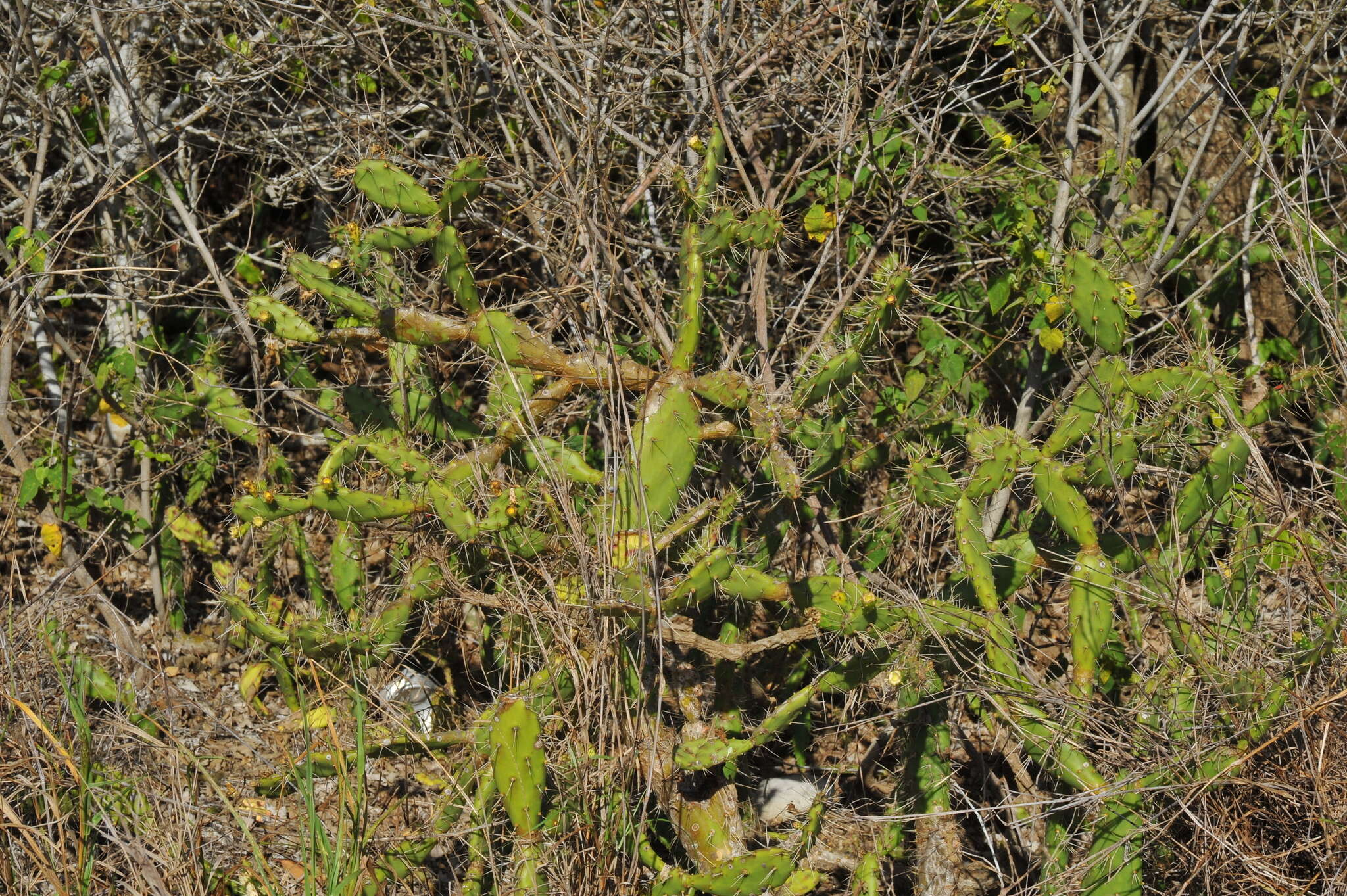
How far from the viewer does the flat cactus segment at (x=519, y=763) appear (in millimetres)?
2367

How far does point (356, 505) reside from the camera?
276cm

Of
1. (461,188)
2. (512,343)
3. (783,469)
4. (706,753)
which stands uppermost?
(461,188)

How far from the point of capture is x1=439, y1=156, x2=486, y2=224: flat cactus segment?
2.69 metres

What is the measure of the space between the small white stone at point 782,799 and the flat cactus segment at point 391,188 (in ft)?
5.71

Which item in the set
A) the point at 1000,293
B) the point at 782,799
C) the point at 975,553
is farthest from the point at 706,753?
the point at 1000,293

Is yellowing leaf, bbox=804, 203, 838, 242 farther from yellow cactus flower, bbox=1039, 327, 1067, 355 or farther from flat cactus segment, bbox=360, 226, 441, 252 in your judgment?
flat cactus segment, bbox=360, 226, 441, 252

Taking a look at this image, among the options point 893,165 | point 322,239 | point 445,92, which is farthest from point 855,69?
point 322,239

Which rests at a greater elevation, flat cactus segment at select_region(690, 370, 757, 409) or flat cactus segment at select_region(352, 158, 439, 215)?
flat cactus segment at select_region(352, 158, 439, 215)

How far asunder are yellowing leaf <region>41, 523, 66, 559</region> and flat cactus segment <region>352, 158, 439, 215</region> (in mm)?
1521

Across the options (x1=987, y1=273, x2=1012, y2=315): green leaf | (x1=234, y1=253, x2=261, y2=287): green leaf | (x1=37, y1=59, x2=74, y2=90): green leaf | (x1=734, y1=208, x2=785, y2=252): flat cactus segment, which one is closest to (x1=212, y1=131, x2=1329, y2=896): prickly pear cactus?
(x1=734, y1=208, x2=785, y2=252): flat cactus segment

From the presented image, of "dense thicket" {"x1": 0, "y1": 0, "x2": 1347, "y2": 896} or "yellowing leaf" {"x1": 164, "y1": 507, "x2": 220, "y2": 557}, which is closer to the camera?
"dense thicket" {"x1": 0, "y1": 0, "x2": 1347, "y2": 896}

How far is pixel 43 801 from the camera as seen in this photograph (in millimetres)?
2650

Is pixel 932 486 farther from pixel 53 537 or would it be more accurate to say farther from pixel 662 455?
pixel 53 537

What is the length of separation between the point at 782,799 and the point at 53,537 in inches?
87.4
